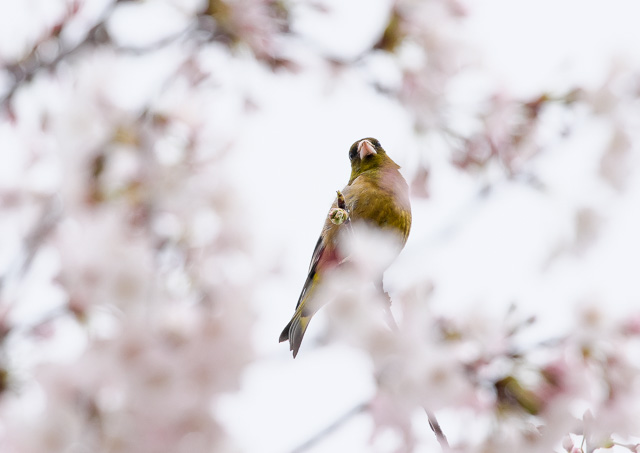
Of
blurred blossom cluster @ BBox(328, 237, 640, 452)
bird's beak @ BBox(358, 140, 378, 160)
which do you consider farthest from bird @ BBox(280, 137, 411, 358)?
blurred blossom cluster @ BBox(328, 237, 640, 452)

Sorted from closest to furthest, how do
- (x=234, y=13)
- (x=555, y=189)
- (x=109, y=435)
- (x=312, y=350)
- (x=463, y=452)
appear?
(x=109, y=435) < (x=312, y=350) < (x=463, y=452) < (x=555, y=189) < (x=234, y=13)

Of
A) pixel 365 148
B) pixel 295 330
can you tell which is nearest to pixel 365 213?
pixel 365 148

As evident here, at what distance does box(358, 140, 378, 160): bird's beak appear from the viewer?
1.55m

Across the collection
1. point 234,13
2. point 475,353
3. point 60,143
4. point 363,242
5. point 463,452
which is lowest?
point 463,452

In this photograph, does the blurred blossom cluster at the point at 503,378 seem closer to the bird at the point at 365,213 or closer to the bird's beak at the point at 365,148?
the bird at the point at 365,213

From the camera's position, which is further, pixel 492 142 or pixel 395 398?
pixel 492 142

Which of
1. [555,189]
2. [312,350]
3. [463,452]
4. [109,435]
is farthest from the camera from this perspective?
[555,189]

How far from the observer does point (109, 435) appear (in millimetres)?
617

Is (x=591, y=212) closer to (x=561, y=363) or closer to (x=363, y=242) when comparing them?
(x=561, y=363)

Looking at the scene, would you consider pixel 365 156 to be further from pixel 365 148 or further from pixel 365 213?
pixel 365 213

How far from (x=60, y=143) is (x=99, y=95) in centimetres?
9

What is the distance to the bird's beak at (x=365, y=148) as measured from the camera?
1.55m

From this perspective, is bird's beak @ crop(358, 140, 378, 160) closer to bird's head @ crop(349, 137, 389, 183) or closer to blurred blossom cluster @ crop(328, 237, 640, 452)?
bird's head @ crop(349, 137, 389, 183)

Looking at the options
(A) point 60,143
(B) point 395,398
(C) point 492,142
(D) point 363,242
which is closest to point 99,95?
(A) point 60,143
